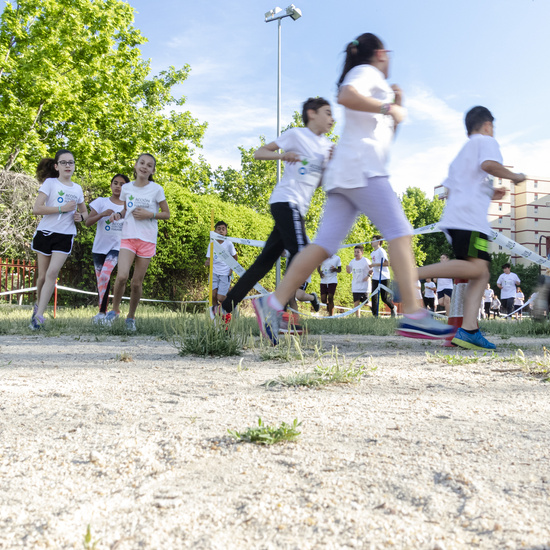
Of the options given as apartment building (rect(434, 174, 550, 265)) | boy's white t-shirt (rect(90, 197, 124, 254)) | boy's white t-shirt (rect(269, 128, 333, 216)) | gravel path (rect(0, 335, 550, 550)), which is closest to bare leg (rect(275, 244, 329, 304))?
gravel path (rect(0, 335, 550, 550))

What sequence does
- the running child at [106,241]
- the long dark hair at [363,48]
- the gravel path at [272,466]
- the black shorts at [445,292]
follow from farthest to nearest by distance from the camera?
the black shorts at [445,292], the running child at [106,241], the long dark hair at [363,48], the gravel path at [272,466]

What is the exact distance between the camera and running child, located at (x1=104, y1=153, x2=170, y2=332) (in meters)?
5.95

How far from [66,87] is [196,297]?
23.5 feet

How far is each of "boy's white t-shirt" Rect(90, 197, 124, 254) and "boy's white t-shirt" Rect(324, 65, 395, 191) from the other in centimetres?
451

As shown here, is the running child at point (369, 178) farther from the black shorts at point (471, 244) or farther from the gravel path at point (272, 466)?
the black shorts at point (471, 244)

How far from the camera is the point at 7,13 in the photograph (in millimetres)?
16688

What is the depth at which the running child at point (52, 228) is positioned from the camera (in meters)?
6.07

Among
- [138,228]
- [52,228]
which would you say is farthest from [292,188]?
[52,228]

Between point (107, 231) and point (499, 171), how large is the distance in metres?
4.71

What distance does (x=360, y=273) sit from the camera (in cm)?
1269

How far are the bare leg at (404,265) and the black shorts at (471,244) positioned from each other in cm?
145

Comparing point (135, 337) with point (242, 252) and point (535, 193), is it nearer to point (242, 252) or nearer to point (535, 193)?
point (242, 252)

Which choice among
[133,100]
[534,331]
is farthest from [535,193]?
[534,331]

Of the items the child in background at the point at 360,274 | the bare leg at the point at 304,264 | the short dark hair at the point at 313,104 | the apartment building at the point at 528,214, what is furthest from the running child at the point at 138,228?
the apartment building at the point at 528,214
